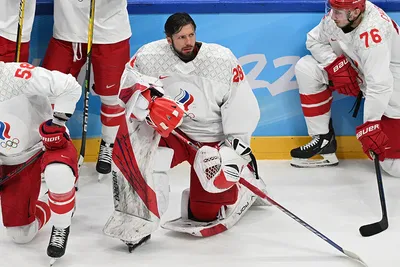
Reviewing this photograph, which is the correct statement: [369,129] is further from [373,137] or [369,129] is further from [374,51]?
[374,51]

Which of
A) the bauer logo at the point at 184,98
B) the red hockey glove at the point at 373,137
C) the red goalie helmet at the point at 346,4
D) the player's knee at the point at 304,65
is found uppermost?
the red goalie helmet at the point at 346,4

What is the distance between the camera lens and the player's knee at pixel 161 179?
3.49 metres

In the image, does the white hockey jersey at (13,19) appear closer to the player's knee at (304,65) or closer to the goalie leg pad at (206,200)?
the goalie leg pad at (206,200)

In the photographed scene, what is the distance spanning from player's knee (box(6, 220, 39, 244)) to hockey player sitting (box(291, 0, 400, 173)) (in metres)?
1.51

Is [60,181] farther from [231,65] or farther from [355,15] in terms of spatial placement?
[355,15]

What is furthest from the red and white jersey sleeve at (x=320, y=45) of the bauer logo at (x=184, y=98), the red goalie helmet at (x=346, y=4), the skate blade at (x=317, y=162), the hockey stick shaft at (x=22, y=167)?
the hockey stick shaft at (x=22, y=167)

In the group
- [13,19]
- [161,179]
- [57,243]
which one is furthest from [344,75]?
[57,243]

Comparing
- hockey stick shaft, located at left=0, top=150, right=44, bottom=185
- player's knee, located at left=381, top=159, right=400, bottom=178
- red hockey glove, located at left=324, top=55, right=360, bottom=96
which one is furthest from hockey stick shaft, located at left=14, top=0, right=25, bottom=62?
player's knee, located at left=381, top=159, right=400, bottom=178

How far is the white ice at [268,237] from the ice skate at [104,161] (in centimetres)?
5

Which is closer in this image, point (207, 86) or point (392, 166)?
point (207, 86)

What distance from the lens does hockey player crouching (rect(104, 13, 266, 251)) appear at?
345 centimetres

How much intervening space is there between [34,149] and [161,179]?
0.51 m

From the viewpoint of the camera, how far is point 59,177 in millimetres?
3330

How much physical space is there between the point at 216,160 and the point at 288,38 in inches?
52.3
